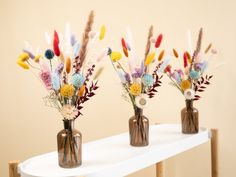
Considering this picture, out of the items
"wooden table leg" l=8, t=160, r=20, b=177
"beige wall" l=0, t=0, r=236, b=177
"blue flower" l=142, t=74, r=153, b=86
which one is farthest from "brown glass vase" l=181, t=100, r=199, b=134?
"wooden table leg" l=8, t=160, r=20, b=177

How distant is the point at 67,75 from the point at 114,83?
4.13 ft

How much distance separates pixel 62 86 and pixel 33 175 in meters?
0.36

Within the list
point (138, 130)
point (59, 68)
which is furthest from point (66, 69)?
point (138, 130)

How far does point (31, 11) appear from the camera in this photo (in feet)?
9.86

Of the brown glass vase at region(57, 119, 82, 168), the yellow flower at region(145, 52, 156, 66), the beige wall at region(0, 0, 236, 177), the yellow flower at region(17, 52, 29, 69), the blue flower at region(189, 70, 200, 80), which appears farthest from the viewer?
the beige wall at region(0, 0, 236, 177)

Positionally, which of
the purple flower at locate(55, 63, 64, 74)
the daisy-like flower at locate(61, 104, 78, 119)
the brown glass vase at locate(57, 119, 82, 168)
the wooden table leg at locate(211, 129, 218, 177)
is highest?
the purple flower at locate(55, 63, 64, 74)

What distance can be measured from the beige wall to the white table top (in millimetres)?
351

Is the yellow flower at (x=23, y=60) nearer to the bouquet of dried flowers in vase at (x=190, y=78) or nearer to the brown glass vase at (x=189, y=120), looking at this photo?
the bouquet of dried flowers in vase at (x=190, y=78)

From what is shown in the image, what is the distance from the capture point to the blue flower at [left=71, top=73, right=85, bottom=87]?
1.45 m

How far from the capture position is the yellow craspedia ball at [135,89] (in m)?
1.77

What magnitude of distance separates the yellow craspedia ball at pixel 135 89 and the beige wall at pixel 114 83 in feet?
2.55

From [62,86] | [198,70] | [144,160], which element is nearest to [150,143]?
[144,160]

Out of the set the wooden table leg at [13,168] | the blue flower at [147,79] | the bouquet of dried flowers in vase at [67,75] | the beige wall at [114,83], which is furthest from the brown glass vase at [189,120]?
the wooden table leg at [13,168]

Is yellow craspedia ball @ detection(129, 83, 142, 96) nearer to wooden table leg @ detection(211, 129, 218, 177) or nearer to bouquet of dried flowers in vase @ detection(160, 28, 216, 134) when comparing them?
bouquet of dried flowers in vase @ detection(160, 28, 216, 134)
